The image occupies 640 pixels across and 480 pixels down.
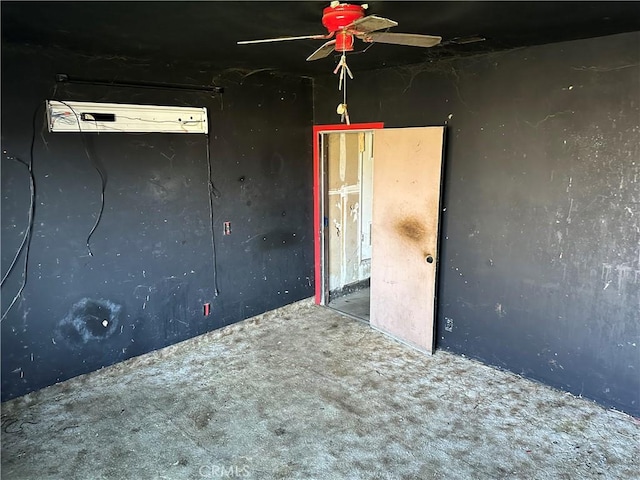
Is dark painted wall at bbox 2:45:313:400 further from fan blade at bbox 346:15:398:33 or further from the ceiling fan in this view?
fan blade at bbox 346:15:398:33

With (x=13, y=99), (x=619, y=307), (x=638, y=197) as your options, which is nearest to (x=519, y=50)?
(x=638, y=197)

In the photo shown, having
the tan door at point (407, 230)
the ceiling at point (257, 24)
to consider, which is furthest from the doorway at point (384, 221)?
the ceiling at point (257, 24)

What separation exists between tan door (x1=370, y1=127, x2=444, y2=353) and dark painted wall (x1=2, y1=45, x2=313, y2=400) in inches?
41.3

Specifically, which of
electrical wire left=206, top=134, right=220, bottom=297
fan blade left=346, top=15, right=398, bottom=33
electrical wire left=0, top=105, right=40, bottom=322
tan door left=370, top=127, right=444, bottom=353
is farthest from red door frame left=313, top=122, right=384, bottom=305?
electrical wire left=0, top=105, right=40, bottom=322

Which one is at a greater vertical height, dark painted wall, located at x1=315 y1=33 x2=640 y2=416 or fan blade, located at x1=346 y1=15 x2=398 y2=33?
fan blade, located at x1=346 y1=15 x2=398 y2=33

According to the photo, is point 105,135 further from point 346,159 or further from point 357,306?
point 357,306

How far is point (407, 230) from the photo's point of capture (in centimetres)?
408

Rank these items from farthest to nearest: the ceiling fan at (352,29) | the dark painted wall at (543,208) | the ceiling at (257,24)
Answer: the dark painted wall at (543,208) < the ceiling at (257,24) < the ceiling fan at (352,29)

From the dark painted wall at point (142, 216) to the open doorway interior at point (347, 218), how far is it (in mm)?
300

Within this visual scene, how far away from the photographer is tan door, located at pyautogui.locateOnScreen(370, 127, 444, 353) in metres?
3.84

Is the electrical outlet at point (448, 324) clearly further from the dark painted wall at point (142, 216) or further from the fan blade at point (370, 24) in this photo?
the fan blade at point (370, 24)

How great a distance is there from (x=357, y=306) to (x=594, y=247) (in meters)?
2.70

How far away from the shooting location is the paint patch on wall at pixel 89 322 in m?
3.48

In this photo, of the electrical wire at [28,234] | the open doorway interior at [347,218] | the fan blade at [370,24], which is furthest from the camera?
the open doorway interior at [347,218]
